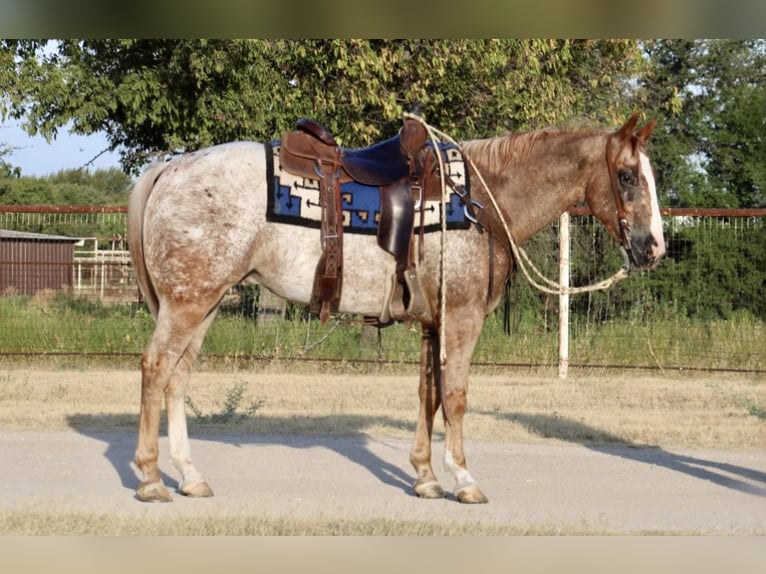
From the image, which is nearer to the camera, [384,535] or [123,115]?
[384,535]

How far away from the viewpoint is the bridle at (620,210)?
23.9 ft

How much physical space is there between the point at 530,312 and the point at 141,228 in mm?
9194

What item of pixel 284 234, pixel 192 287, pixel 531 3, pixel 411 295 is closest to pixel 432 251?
pixel 411 295

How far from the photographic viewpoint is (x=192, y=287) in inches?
281

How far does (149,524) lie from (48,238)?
10044mm

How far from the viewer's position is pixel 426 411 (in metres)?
7.63

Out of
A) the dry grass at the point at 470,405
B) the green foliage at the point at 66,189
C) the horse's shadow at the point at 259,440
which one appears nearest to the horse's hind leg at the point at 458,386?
the horse's shadow at the point at 259,440

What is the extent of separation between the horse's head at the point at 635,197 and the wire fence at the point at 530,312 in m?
7.75

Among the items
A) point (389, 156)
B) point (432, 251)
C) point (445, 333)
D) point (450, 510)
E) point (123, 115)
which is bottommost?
point (450, 510)

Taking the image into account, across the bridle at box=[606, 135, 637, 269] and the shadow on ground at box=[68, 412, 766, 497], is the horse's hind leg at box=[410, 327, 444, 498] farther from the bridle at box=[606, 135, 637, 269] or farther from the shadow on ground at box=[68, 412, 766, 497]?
the bridle at box=[606, 135, 637, 269]

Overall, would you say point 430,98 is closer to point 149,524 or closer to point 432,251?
point 432,251

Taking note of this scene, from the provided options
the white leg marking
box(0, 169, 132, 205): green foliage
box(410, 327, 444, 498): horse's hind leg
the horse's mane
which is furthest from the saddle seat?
box(0, 169, 132, 205): green foliage

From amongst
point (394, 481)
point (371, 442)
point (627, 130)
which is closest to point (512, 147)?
point (627, 130)

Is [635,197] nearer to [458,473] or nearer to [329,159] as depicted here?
[329,159]
